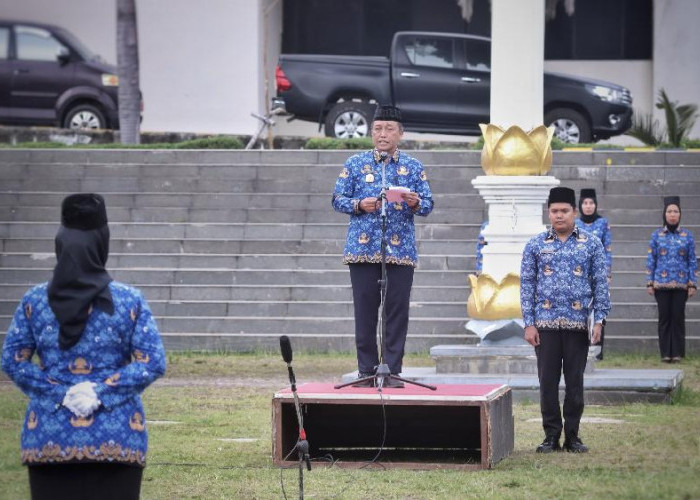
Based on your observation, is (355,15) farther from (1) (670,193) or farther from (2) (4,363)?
(2) (4,363)

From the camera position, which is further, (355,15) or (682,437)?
(355,15)

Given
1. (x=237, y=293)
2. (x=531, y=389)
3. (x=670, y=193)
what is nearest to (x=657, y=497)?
(x=531, y=389)

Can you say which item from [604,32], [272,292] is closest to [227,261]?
[272,292]

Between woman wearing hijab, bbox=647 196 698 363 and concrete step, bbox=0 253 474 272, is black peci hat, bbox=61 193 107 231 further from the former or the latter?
concrete step, bbox=0 253 474 272

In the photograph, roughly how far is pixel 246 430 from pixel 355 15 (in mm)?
21988

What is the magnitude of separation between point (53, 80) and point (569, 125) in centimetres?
905

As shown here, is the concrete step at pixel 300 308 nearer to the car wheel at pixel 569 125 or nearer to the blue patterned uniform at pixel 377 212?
the blue patterned uniform at pixel 377 212

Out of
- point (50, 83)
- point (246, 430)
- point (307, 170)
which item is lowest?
point (246, 430)

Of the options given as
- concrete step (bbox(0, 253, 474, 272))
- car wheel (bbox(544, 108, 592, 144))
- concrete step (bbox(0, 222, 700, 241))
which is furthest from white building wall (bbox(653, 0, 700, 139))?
concrete step (bbox(0, 253, 474, 272))

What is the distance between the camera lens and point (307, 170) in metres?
21.3

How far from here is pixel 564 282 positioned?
32.5ft

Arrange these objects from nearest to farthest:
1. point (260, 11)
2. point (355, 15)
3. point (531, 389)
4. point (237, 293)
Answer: point (531, 389), point (237, 293), point (260, 11), point (355, 15)

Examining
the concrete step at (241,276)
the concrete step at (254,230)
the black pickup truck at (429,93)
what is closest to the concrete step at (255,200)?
the concrete step at (254,230)

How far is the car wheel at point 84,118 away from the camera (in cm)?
2736
